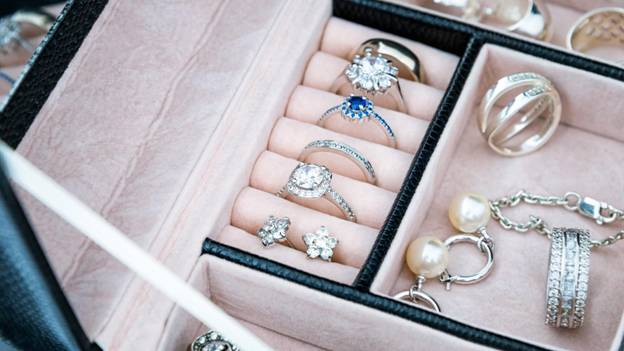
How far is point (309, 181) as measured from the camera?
1.64 meters

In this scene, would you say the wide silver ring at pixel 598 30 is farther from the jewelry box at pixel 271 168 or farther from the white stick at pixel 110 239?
the white stick at pixel 110 239

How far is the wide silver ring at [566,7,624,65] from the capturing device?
6.31 ft

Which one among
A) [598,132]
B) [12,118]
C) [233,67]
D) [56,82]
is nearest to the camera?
[12,118]

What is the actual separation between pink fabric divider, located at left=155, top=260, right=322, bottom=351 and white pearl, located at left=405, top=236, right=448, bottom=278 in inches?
10.2

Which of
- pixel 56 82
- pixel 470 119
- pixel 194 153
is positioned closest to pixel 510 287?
pixel 470 119

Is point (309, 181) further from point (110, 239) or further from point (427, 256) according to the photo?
point (110, 239)

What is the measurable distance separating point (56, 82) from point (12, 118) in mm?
142

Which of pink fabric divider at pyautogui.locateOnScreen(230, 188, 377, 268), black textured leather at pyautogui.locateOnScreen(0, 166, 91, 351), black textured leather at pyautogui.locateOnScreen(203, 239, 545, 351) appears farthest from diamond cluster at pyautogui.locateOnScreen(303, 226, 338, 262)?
black textured leather at pyautogui.locateOnScreen(0, 166, 91, 351)

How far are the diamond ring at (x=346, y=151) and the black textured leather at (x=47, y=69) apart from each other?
20.5 inches

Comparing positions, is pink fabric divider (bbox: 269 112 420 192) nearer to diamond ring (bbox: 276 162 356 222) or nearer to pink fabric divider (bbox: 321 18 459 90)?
diamond ring (bbox: 276 162 356 222)

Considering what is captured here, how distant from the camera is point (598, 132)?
6.01ft

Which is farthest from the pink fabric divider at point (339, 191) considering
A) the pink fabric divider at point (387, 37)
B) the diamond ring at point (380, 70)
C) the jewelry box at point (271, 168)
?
the pink fabric divider at point (387, 37)

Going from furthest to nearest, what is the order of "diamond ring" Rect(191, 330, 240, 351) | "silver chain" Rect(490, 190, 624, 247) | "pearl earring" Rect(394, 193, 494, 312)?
"silver chain" Rect(490, 190, 624, 247)
"pearl earring" Rect(394, 193, 494, 312)
"diamond ring" Rect(191, 330, 240, 351)

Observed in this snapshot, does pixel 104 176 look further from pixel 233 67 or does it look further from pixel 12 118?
pixel 233 67
